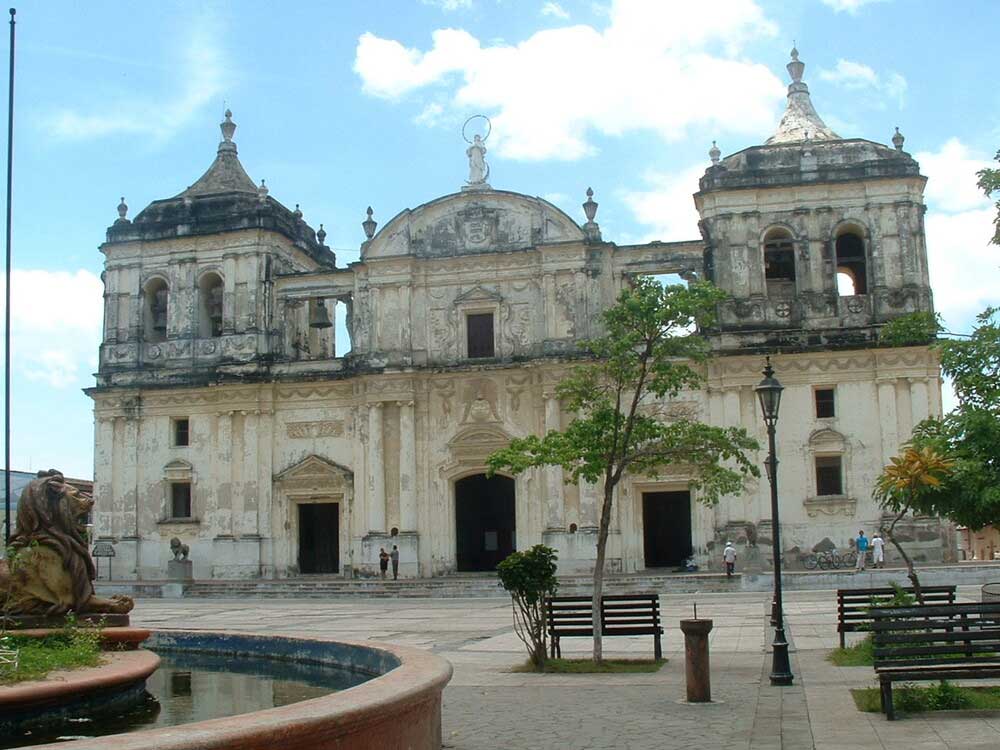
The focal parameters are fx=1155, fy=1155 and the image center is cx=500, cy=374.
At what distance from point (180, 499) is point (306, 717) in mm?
31218

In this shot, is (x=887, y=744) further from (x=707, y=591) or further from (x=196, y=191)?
(x=196, y=191)

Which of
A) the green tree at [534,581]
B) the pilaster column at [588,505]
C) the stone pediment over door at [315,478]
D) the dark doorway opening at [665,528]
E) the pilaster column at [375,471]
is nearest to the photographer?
the green tree at [534,581]

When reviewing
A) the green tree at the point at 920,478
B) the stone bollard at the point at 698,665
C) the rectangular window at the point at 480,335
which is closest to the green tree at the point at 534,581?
the stone bollard at the point at 698,665

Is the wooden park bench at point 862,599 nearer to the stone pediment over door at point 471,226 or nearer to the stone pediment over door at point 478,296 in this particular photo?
the stone pediment over door at point 478,296

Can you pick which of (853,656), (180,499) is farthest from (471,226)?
(853,656)

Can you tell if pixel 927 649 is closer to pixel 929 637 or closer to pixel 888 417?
pixel 929 637

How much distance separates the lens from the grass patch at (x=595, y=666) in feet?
43.3

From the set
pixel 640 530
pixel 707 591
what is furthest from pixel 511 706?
pixel 640 530

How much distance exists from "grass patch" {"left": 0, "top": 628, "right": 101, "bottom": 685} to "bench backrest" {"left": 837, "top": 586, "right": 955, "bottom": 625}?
9.27 meters

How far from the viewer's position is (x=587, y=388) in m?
15.3

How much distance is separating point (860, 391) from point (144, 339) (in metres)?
21.6

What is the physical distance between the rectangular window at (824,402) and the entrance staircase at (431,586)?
5.77 metres

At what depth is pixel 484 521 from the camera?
34469 millimetres

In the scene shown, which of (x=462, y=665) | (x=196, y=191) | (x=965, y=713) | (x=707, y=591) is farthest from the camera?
(x=196, y=191)
